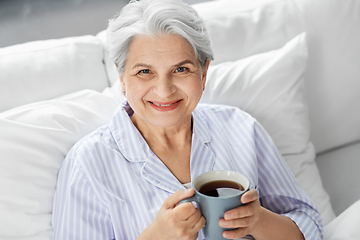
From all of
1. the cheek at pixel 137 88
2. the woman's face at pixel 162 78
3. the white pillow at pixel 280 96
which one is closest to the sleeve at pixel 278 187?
the white pillow at pixel 280 96

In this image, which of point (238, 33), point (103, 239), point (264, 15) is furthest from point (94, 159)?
point (264, 15)

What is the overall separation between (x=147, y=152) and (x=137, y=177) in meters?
0.09

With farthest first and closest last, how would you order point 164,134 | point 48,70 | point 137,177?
point 48,70
point 164,134
point 137,177

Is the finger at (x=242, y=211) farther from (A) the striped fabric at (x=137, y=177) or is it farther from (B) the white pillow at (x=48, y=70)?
(B) the white pillow at (x=48, y=70)

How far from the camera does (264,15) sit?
1797mm

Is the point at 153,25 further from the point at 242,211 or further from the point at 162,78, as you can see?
the point at 242,211

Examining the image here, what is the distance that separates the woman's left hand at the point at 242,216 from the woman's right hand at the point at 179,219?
0.06m

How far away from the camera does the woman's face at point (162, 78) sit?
1.14 m

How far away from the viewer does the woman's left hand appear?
898 mm

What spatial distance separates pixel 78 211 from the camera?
1161 millimetres

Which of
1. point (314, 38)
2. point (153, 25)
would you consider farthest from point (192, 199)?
point (314, 38)

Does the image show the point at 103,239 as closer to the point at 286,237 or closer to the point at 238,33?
the point at 286,237

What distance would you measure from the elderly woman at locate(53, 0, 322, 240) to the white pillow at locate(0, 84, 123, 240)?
0.07m

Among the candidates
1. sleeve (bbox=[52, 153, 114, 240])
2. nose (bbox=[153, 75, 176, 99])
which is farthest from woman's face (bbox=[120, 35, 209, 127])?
sleeve (bbox=[52, 153, 114, 240])
